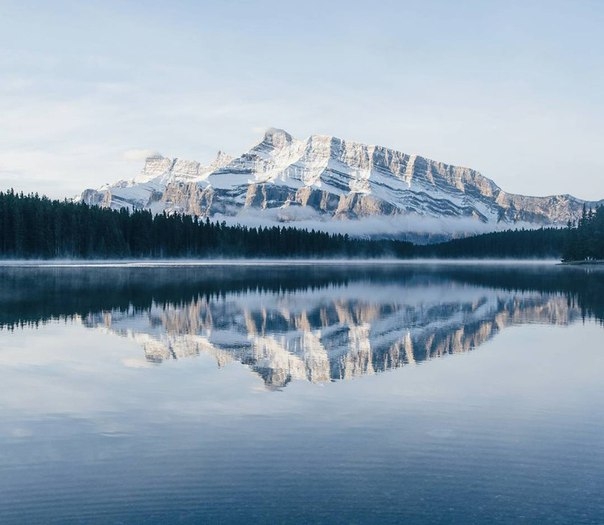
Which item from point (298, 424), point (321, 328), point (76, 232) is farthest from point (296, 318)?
point (76, 232)

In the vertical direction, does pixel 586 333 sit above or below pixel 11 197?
below

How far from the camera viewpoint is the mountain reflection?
1077 inches

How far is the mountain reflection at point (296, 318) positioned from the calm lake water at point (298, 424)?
25cm

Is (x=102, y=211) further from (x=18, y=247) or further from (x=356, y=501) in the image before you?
(x=356, y=501)

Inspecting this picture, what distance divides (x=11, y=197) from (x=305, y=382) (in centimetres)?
15331

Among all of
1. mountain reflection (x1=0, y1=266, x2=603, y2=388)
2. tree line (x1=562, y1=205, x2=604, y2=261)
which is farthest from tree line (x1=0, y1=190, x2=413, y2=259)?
tree line (x1=562, y1=205, x2=604, y2=261)

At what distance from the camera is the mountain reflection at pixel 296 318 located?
27.3 metres

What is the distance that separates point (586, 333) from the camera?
35844 mm

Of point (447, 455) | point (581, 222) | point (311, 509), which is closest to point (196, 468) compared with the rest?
point (311, 509)

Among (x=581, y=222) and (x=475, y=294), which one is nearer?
(x=475, y=294)

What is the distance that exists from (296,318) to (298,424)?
24.5m

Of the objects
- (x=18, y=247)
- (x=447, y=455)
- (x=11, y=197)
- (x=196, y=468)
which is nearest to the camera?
(x=196, y=468)

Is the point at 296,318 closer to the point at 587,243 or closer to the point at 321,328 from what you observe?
the point at 321,328

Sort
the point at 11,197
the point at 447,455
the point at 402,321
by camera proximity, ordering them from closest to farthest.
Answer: the point at 447,455 → the point at 402,321 → the point at 11,197
